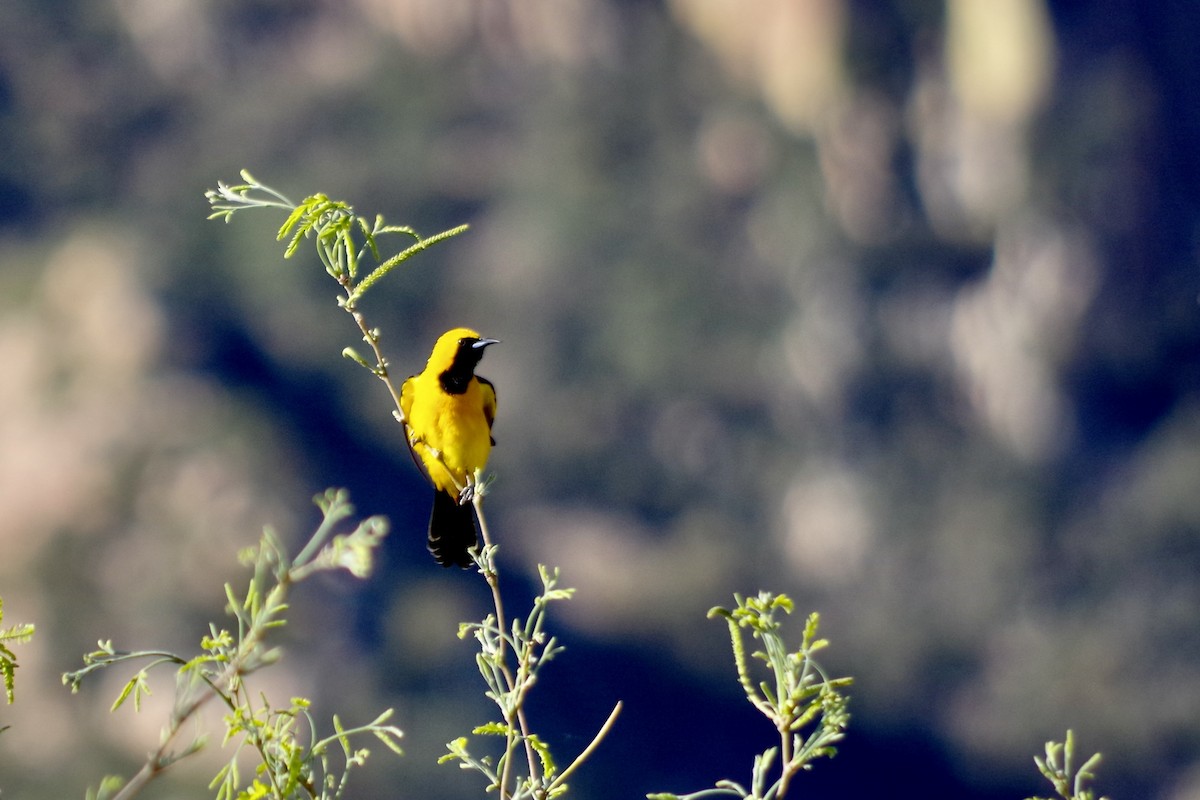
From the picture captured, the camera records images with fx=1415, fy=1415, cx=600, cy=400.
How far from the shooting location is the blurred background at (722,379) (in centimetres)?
5472

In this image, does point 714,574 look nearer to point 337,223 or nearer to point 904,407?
point 904,407

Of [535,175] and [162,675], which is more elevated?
[535,175]

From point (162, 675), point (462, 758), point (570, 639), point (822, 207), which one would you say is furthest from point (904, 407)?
point (462, 758)

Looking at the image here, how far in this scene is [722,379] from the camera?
62.0m

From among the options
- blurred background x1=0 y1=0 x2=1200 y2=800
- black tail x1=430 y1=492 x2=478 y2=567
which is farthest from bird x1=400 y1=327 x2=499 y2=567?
blurred background x1=0 y1=0 x2=1200 y2=800

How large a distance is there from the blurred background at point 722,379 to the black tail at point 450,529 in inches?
1787

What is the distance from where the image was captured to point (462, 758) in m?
3.21

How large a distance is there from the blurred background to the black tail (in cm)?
4539

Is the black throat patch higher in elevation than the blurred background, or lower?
lower

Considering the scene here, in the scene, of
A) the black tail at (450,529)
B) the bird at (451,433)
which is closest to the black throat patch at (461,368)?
the bird at (451,433)

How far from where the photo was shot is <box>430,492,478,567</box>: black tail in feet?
20.3

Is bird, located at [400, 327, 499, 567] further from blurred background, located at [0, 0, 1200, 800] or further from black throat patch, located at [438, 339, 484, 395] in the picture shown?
blurred background, located at [0, 0, 1200, 800]

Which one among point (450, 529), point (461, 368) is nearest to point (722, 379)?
point (461, 368)

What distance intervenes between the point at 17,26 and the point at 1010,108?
47837mm
